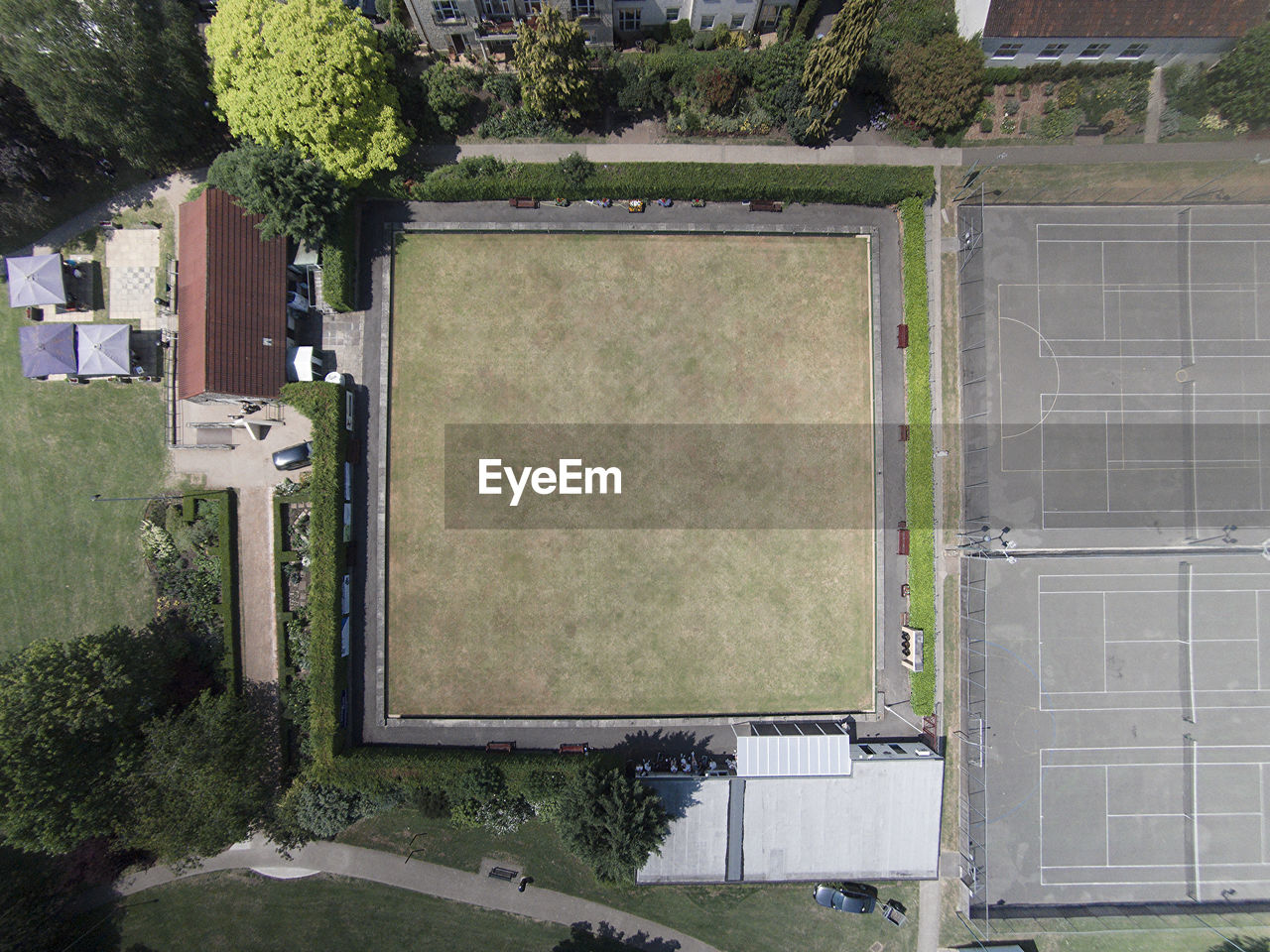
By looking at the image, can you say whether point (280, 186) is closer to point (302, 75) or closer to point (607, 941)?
point (302, 75)

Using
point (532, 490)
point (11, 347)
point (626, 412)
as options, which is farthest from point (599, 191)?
point (11, 347)

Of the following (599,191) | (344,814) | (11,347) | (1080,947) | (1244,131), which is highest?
(1244,131)

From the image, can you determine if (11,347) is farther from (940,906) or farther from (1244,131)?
(1244,131)

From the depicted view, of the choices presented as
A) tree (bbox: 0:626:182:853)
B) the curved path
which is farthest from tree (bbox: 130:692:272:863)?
the curved path

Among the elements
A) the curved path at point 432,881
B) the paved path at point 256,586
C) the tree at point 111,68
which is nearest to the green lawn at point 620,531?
the paved path at point 256,586

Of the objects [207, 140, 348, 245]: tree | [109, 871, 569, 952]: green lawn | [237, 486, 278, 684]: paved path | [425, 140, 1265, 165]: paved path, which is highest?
[425, 140, 1265, 165]: paved path

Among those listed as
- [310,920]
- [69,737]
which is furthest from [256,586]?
[310,920]

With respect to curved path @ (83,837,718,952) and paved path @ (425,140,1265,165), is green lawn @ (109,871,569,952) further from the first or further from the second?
paved path @ (425,140,1265,165)
